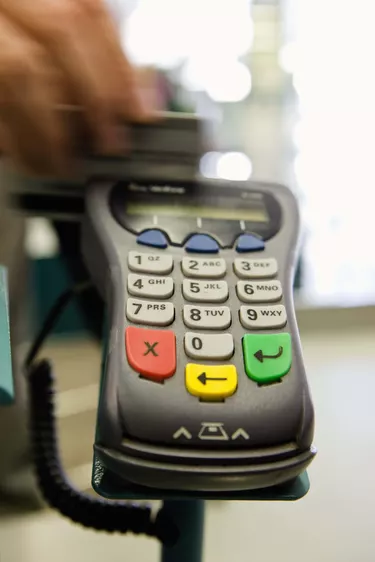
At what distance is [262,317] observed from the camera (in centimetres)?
22

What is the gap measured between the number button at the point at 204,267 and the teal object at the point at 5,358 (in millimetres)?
62

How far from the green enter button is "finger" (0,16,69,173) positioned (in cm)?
12

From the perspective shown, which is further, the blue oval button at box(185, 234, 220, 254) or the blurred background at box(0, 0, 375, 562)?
the blurred background at box(0, 0, 375, 562)

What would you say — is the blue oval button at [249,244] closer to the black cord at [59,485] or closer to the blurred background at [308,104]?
the black cord at [59,485]

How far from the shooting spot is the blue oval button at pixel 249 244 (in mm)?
246

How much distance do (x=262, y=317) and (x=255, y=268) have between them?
0.02 m

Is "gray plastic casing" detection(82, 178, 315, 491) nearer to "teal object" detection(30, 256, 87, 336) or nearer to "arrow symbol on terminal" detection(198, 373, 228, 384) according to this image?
"arrow symbol on terminal" detection(198, 373, 228, 384)

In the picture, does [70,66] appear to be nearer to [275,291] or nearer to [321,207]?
[275,291]

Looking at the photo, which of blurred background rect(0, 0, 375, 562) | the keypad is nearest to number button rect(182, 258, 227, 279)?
the keypad

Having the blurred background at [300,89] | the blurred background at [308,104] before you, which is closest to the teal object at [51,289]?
the blurred background at [308,104]

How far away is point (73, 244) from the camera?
33 centimetres

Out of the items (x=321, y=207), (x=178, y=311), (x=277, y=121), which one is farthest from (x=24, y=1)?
(x=277, y=121)

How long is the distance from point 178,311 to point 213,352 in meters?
0.02

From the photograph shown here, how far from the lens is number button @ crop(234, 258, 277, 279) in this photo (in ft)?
0.77
